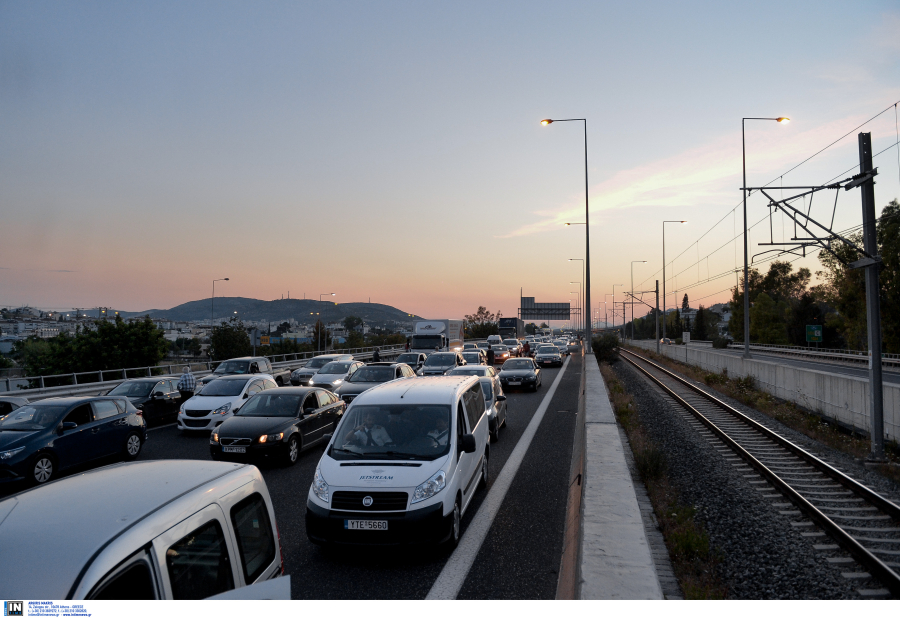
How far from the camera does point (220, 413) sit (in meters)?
14.6

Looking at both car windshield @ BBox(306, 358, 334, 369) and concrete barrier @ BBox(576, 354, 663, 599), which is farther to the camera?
car windshield @ BBox(306, 358, 334, 369)

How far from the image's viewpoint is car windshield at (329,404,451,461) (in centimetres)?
689

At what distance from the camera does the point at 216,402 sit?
14914 mm

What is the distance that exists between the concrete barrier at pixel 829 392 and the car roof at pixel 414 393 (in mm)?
11466

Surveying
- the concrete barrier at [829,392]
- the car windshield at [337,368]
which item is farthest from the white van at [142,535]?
the car windshield at [337,368]

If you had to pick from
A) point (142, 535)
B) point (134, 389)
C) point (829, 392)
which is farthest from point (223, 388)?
point (829, 392)

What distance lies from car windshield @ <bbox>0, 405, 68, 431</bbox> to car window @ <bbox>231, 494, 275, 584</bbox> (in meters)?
8.94

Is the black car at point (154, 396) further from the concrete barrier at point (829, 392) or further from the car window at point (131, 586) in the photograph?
the concrete barrier at point (829, 392)

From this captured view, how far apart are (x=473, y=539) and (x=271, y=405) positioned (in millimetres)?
6654

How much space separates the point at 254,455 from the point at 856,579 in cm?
927

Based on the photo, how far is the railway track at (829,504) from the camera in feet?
21.4

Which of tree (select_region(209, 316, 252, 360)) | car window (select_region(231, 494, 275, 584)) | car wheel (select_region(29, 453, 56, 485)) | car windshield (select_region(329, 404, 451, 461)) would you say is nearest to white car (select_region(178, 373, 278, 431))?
car wheel (select_region(29, 453, 56, 485))

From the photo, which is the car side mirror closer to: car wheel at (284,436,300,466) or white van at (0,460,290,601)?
white van at (0,460,290,601)
